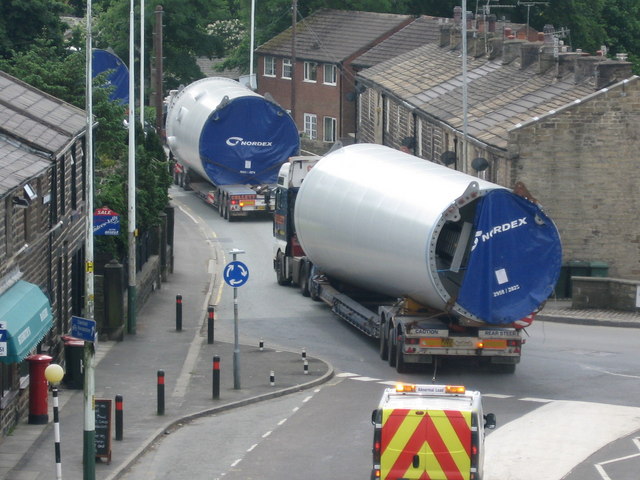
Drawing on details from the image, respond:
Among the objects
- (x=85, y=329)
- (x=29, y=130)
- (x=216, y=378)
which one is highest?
(x=29, y=130)

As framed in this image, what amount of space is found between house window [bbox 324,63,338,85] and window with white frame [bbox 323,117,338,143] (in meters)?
2.06

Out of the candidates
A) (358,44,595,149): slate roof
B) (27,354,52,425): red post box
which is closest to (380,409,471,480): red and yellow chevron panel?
(27,354,52,425): red post box

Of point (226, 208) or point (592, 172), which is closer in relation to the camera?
point (592, 172)

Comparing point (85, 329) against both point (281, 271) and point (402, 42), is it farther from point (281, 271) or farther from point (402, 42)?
point (402, 42)

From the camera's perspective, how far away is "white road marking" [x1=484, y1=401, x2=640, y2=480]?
76.8 feet

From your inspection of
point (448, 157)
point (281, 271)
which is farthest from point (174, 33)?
point (281, 271)

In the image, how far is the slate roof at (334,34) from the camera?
79.2m

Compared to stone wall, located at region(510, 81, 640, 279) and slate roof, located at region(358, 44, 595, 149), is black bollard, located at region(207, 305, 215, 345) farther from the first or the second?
slate roof, located at region(358, 44, 595, 149)

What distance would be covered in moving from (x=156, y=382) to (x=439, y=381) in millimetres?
5975

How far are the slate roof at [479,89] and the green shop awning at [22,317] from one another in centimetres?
2072

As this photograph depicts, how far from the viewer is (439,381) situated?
30516 mm

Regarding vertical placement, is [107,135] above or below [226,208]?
above

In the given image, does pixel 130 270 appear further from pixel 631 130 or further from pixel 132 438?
pixel 631 130

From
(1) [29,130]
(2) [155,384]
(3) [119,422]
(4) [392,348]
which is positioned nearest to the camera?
(3) [119,422]
